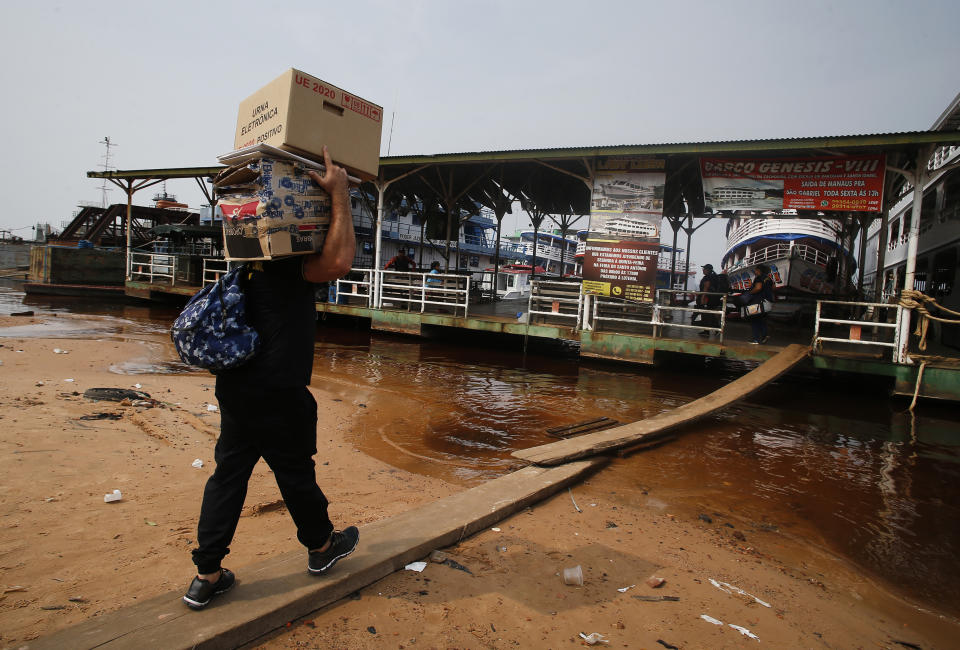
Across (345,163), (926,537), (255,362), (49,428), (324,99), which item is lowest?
(926,537)

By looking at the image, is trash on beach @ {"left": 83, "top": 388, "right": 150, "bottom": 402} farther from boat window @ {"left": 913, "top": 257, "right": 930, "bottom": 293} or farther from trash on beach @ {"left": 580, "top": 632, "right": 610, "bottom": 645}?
boat window @ {"left": 913, "top": 257, "right": 930, "bottom": 293}

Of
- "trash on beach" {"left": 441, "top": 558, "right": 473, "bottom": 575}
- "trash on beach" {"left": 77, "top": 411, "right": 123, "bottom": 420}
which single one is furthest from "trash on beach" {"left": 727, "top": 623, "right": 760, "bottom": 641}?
"trash on beach" {"left": 77, "top": 411, "right": 123, "bottom": 420}

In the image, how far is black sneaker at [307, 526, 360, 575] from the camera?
2.20 meters

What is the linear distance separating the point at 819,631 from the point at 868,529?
210 cm

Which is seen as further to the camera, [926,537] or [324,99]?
[926,537]

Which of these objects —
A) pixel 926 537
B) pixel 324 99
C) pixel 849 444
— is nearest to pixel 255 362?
pixel 324 99

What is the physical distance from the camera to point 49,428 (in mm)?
4258

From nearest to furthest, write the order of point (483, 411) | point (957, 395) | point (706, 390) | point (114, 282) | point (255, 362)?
point (255, 362) < point (483, 411) < point (957, 395) < point (706, 390) < point (114, 282)

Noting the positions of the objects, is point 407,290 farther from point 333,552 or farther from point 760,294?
point 333,552

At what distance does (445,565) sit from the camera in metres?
2.55

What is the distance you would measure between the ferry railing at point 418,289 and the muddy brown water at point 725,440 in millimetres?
1799

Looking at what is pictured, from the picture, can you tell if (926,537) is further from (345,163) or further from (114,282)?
(114,282)

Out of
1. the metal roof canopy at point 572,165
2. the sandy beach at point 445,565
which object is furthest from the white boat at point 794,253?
the sandy beach at point 445,565

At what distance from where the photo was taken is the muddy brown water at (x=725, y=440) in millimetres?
3930
